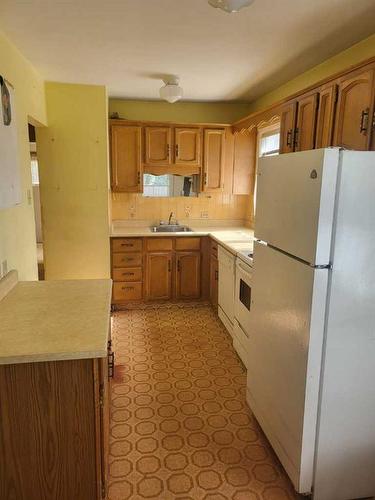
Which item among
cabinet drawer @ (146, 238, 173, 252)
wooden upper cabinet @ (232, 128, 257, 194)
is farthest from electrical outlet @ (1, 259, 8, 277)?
wooden upper cabinet @ (232, 128, 257, 194)

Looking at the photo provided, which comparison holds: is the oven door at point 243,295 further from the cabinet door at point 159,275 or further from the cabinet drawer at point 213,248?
the cabinet door at point 159,275

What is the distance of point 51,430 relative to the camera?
4.50ft

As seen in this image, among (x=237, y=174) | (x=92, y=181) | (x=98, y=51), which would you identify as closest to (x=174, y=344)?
(x=92, y=181)

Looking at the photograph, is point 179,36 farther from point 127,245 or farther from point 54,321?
point 127,245

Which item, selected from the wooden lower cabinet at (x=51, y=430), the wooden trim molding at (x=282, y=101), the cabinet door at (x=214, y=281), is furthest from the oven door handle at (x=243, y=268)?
the wooden lower cabinet at (x=51, y=430)

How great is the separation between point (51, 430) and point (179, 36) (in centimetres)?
236

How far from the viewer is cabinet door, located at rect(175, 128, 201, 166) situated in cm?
418

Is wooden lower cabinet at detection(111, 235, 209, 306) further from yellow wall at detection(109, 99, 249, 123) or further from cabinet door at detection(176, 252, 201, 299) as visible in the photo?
yellow wall at detection(109, 99, 249, 123)

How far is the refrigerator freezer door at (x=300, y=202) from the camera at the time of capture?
1445 millimetres

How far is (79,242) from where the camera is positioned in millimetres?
3822

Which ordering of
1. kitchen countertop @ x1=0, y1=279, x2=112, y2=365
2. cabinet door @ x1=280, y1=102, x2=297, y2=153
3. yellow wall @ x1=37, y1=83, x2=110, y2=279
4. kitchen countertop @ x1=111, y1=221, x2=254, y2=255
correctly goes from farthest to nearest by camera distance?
yellow wall @ x1=37, y1=83, x2=110, y2=279, kitchen countertop @ x1=111, y1=221, x2=254, y2=255, cabinet door @ x1=280, y1=102, x2=297, y2=153, kitchen countertop @ x1=0, y1=279, x2=112, y2=365

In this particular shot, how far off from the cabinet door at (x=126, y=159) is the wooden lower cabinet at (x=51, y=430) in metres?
3.01

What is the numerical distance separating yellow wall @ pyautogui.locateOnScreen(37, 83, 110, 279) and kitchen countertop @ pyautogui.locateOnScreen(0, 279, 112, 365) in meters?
1.66

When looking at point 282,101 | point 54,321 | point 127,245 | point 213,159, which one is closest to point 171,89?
point 282,101
